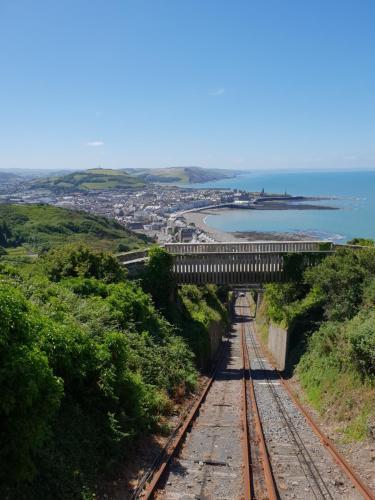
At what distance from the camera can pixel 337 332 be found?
60.0 ft

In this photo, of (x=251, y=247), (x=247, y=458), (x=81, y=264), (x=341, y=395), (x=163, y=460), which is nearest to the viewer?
(x=163, y=460)

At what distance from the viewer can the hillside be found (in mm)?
106000

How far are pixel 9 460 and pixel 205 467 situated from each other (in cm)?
492

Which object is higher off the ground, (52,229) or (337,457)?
(337,457)

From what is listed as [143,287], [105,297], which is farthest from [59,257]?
[143,287]

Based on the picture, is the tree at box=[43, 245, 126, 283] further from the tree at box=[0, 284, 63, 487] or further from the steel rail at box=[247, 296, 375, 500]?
the tree at box=[0, 284, 63, 487]

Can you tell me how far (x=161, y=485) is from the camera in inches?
368

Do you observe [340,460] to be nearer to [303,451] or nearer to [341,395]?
[303,451]

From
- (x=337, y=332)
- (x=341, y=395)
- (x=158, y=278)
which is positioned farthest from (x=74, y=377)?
(x=158, y=278)

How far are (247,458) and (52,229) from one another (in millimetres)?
117420

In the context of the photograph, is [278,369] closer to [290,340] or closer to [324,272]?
[290,340]

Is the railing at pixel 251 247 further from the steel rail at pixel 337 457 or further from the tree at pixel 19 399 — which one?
the tree at pixel 19 399

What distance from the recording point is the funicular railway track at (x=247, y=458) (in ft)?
30.8

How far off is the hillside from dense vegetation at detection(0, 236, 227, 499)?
80.8 metres
